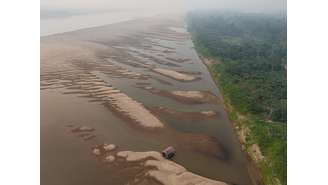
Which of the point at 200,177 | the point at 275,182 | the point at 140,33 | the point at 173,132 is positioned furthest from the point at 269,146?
the point at 140,33

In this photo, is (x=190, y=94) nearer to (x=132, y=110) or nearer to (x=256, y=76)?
(x=132, y=110)

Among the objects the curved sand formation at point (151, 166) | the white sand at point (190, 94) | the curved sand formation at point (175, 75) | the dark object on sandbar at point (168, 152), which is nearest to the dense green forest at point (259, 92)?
the white sand at point (190, 94)

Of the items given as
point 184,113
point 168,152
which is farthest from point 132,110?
point 168,152

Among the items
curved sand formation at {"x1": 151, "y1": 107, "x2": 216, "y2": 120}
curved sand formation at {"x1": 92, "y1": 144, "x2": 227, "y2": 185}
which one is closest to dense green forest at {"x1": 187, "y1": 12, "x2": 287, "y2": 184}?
curved sand formation at {"x1": 151, "y1": 107, "x2": 216, "y2": 120}

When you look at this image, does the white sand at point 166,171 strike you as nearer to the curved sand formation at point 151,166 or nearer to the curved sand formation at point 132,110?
the curved sand formation at point 151,166

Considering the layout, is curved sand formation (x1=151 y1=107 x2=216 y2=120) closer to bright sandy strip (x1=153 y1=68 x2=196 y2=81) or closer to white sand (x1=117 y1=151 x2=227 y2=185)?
white sand (x1=117 y1=151 x2=227 y2=185)

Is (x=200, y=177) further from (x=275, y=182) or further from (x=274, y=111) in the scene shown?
(x=274, y=111)
